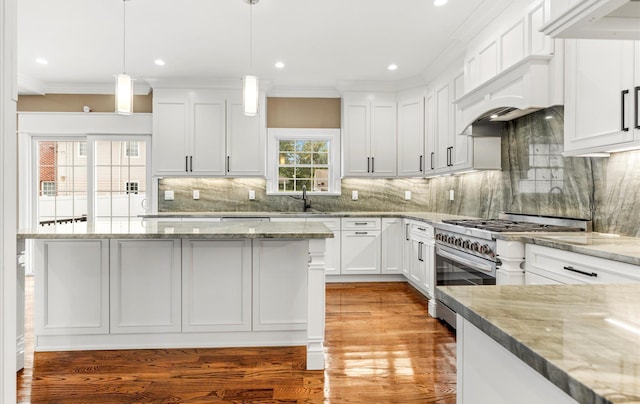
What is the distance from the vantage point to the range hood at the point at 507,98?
8.19 ft

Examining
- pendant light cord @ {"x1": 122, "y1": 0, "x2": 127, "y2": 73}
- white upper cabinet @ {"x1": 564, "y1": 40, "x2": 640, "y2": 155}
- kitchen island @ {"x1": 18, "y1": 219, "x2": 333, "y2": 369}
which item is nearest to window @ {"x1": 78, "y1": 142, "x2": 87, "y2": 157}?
pendant light cord @ {"x1": 122, "y1": 0, "x2": 127, "y2": 73}

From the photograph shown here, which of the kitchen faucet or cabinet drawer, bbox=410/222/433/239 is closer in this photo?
cabinet drawer, bbox=410/222/433/239

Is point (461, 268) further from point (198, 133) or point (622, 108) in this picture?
point (198, 133)

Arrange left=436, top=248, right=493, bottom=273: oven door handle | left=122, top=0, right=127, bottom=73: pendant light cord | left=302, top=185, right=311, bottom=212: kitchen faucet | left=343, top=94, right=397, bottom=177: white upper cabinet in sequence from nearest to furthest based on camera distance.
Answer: left=436, top=248, right=493, bottom=273: oven door handle → left=122, top=0, right=127, bottom=73: pendant light cord → left=343, top=94, right=397, bottom=177: white upper cabinet → left=302, top=185, right=311, bottom=212: kitchen faucet

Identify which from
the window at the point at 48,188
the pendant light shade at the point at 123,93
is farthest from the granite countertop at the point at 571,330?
the window at the point at 48,188

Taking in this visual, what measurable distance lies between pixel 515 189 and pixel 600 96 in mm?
1338

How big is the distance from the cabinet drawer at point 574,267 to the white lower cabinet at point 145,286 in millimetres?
2345

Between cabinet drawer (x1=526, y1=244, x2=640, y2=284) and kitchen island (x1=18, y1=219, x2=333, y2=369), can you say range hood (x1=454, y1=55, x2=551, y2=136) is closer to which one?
cabinet drawer (x1=526, y1=244, x2=640, y2=284)

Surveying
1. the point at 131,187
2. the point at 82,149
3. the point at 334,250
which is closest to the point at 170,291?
the point at 334,250

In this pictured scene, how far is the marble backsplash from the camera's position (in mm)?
2340

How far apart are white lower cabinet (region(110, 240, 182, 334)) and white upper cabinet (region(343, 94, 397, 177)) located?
299 cm

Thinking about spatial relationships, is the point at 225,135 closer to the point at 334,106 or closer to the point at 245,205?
the point at 245,205

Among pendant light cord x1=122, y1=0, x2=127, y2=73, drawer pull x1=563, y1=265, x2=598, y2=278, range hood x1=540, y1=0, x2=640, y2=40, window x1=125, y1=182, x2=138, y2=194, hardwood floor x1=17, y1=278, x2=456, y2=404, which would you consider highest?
pendant light cord x1=122, y1=0, x2=127, y2=73

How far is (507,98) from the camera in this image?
2.69 meters
